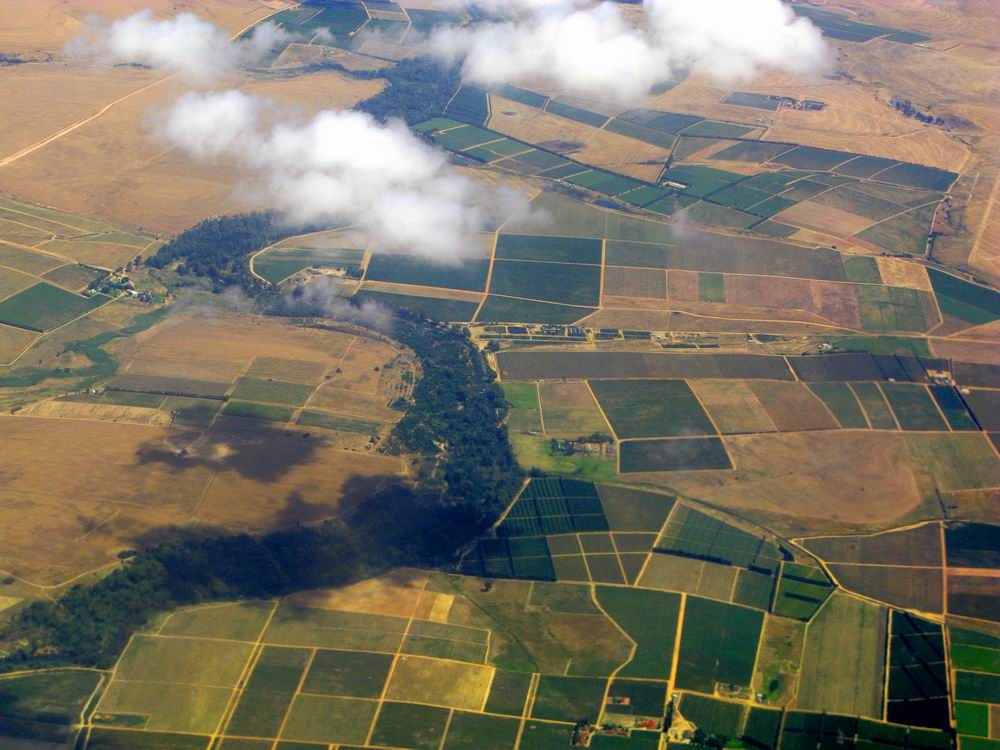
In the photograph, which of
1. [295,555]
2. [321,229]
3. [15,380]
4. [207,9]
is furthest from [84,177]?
[295,555]

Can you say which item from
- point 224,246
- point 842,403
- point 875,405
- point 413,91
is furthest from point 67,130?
point 875,405

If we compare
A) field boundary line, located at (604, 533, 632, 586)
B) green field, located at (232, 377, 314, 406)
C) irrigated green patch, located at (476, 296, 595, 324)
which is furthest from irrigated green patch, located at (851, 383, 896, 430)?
green field, located at (232, 377, 314, 406)

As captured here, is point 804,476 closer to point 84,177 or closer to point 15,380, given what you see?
point 15,380

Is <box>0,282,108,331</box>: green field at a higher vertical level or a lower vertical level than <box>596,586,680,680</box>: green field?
lower

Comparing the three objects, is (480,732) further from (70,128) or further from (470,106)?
(470,106)

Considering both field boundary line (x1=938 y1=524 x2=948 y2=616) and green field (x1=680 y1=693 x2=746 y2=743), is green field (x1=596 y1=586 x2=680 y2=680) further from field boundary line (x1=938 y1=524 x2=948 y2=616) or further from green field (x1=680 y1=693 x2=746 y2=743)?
field boundary line (x1=938 y1=524 x2=948 y2=616)

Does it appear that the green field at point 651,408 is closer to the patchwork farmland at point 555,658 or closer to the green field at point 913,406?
the patchwork farmland at point 555,658

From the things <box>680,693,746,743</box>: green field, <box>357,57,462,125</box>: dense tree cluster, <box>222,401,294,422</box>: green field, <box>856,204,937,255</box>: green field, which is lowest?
<box>357,57,462,125</box>: dense tree cluster

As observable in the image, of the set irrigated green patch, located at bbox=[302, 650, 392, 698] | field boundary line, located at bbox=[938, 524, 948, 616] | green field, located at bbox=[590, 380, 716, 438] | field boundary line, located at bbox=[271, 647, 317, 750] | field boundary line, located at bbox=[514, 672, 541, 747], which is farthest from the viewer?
green field, located at bbox=[590, 380, 716, 438]
